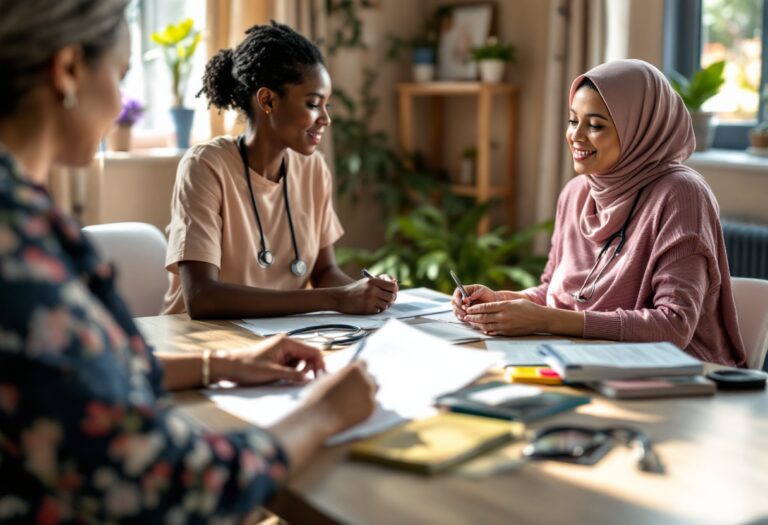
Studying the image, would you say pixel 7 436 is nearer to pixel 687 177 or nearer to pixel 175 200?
pixel 175 200

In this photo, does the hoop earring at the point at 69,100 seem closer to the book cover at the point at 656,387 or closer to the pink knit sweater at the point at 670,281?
the book cover at the point at 656,387

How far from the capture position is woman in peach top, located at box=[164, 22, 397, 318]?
216cm

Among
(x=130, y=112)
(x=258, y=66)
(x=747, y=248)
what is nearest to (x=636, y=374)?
(x=258, y=66)

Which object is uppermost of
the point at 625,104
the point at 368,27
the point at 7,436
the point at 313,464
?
the point at 368,27

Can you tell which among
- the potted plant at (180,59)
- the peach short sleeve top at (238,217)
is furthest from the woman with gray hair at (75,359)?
the potted plant at (180,59)

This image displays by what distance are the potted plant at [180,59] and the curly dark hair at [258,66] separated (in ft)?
4.44

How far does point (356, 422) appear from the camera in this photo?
120 cm

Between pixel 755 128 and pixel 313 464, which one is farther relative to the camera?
pixel 755 128

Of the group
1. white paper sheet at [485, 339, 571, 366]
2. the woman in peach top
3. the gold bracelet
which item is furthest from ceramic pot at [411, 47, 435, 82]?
the gold bracelet

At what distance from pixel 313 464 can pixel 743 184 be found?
2.75 m

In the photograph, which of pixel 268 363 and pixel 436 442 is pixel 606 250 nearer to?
pixel 268 363

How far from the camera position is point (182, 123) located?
3.89 meters

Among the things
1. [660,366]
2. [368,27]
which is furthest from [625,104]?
[368,27]

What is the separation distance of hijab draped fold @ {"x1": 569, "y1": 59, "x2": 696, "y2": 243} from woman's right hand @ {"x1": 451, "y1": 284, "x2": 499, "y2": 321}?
28 cm
